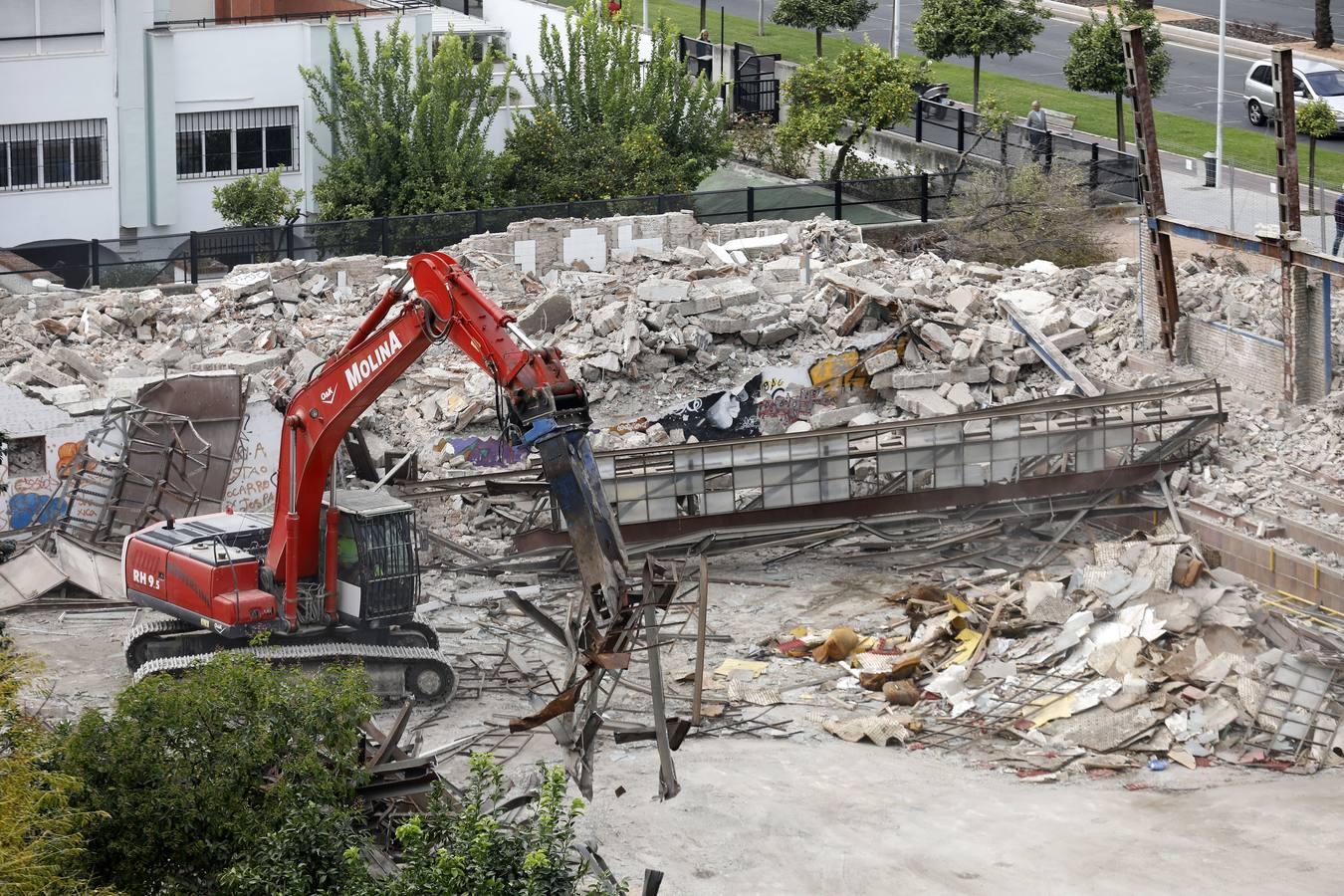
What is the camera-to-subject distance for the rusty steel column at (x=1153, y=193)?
83.8 feet

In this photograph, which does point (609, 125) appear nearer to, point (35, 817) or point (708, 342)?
point (708, 342)

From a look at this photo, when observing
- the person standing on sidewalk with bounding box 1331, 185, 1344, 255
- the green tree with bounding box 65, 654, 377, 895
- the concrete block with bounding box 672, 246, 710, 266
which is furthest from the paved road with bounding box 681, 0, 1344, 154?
the green tree with bounding box 65, 654, 377, 895

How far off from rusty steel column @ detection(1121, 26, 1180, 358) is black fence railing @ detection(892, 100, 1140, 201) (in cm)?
777

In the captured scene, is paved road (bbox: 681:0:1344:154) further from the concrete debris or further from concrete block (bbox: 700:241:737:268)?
concrete block (bbox: 700:241:737:268)

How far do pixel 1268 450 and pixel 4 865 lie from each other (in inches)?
678

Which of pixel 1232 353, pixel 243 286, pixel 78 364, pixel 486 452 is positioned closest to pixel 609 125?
pixel 243 286

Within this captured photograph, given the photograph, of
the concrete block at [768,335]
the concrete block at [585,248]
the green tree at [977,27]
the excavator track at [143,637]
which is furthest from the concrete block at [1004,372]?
the green tree at [977,27]

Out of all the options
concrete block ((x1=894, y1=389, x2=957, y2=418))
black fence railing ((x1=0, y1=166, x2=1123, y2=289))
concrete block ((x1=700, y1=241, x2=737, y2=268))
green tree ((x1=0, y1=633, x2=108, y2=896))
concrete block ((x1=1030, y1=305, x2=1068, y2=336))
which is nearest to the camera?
green tree ((x1=0, y1=633, x2=108, y2=896))

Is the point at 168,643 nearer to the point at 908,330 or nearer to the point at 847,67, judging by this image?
the point at 908,330

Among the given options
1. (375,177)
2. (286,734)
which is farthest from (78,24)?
(286,734)

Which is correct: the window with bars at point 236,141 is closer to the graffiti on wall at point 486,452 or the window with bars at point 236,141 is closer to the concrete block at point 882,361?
the graffiti on wall at point 486,452

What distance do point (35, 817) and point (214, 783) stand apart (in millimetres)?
1309

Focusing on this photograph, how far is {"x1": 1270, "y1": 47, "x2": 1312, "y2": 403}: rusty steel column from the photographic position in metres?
23.3

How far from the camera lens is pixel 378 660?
17.8m
